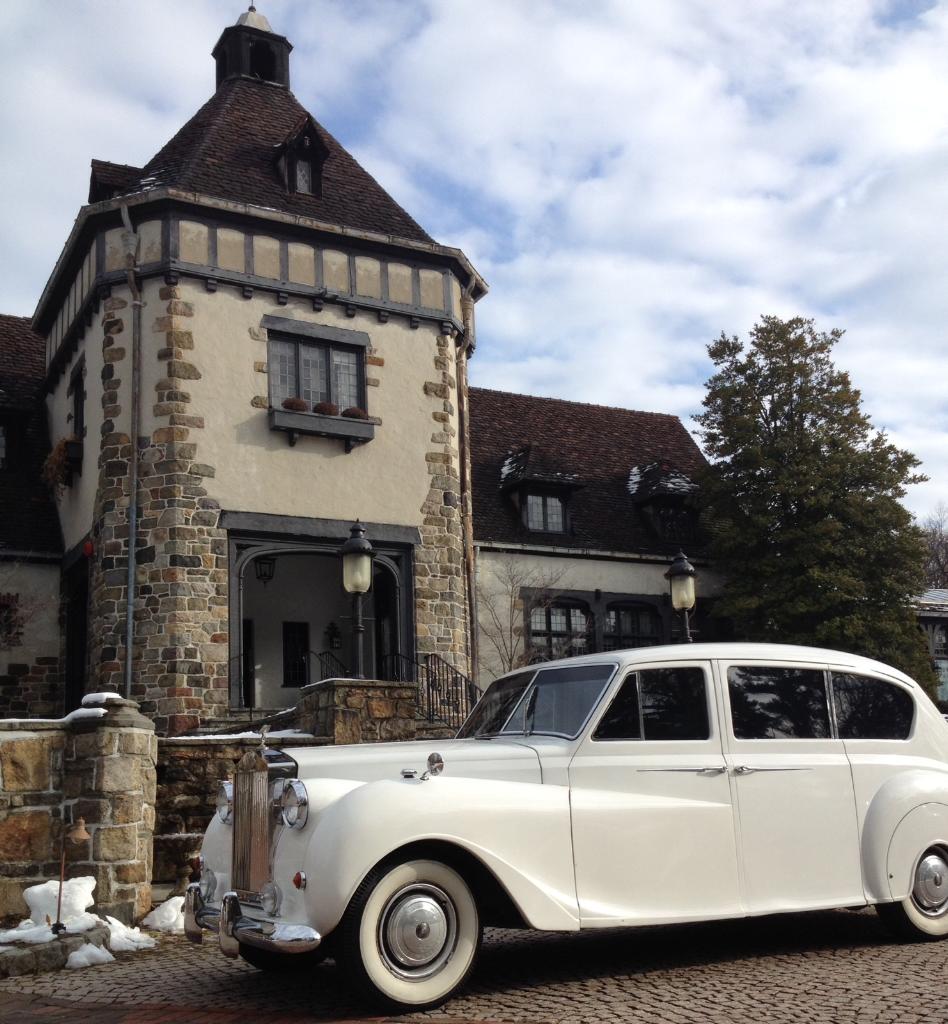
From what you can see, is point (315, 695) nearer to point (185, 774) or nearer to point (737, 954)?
point (185, 774)

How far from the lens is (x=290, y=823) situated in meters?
5.62

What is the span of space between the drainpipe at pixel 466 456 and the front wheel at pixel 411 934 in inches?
500

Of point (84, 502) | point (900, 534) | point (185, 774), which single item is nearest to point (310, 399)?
point (84, 502)

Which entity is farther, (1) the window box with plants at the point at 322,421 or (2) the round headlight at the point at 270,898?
(1) the window box with plants at the point at 322,421

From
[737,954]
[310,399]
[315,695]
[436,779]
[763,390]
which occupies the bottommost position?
[737,954]

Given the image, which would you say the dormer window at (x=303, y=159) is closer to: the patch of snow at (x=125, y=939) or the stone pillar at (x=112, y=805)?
the stone pillar at (x=112, y=805)

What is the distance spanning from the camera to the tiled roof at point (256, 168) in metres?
17.3

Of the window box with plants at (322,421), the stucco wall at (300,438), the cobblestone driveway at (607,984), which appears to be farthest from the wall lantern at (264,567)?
the cobblestone driveway at (607,984)

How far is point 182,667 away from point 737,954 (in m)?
10.0

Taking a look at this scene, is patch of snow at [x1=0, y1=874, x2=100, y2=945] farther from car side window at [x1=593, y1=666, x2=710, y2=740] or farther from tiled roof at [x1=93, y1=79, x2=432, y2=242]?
tiled roof at [x1=93, y1=79, x2=432, y2=242]

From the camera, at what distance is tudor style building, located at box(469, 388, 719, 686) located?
820 inches

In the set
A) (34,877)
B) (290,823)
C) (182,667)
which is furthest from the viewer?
(182,667)

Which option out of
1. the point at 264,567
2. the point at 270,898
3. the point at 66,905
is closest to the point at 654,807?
the point at 270,898

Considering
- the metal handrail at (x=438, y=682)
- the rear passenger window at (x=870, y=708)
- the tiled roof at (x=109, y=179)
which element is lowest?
the rear passenger window at (x=870, y=708)
